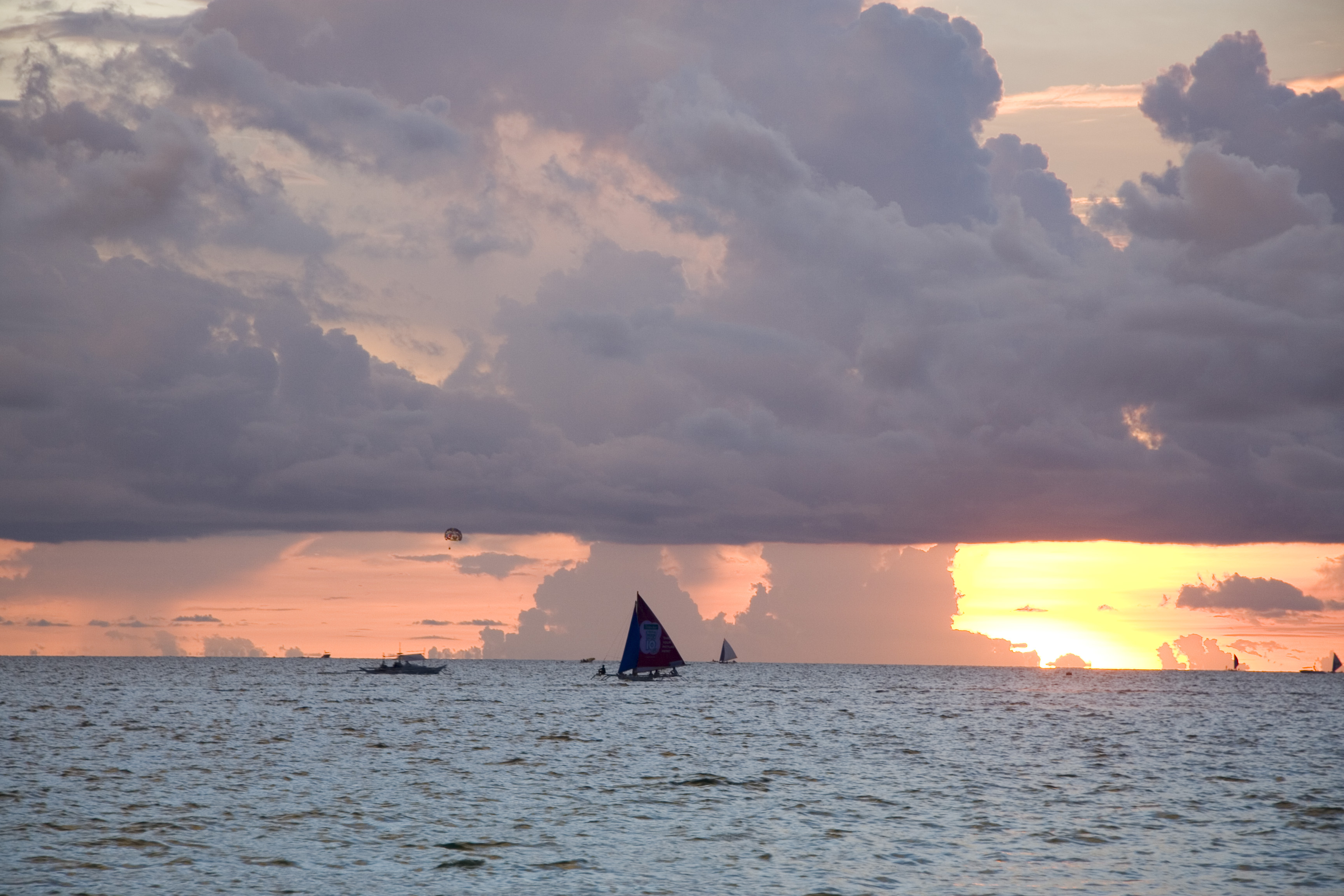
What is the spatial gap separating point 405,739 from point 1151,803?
5783 centimetres

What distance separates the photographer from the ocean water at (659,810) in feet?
133

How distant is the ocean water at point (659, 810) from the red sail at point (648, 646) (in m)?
57.9

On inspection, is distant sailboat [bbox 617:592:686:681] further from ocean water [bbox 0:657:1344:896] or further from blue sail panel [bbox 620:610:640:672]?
ocean water [bbox 0:657:1344:896]

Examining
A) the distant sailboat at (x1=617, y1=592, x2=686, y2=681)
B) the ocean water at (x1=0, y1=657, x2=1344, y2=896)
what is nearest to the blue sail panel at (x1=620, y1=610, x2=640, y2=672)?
the distant sailboat at (x1=617, y1=592, x2=686, y2=681)

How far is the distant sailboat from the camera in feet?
558

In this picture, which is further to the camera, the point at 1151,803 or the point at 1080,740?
the point at 1080,740

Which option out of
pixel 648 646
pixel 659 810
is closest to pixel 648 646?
Answer: pixel 648 646

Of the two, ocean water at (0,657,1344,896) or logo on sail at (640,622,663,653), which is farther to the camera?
Answer: logo on sail at (640,622,663,653)

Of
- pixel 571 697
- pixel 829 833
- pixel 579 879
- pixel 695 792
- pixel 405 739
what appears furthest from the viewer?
pixel 571 697

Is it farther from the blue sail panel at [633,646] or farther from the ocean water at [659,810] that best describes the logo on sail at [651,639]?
the ocean water at [659,810]

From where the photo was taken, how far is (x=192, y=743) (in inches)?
3558

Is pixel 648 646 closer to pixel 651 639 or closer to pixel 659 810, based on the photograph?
pixel 651 639

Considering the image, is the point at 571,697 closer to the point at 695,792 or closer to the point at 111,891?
the point at 695,792

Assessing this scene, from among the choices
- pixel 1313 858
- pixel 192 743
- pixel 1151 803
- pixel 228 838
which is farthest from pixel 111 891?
pixel 192 743
